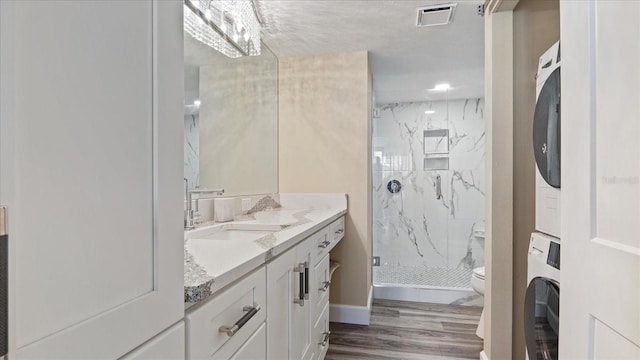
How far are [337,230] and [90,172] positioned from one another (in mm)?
2010

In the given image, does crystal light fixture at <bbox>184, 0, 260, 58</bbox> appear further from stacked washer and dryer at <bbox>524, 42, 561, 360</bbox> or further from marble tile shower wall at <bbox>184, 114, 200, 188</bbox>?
stacked washer and dryer at <bbox>524, 42, 561, 360</bbox>

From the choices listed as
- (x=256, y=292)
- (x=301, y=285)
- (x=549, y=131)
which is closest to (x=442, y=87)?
(x=549, y=131)

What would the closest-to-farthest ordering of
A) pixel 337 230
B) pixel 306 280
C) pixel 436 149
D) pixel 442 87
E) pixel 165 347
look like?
pixel 165 347
pixel 306 280
pixel 337 230
pixel 442 87
pixel 436 149

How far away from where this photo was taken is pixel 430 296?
314 cm

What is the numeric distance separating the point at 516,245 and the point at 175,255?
1844mm

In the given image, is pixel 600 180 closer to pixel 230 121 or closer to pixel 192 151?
pixel 192 151

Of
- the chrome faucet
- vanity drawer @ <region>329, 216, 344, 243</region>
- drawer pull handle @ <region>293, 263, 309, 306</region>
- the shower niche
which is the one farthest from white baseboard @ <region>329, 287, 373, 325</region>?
the shower niche

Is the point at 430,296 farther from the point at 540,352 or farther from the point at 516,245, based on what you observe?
the point at 540,352

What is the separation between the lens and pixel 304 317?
1.50m

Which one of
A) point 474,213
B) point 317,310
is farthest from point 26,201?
point 474,213

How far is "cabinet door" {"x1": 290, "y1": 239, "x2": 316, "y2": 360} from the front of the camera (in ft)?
4.43

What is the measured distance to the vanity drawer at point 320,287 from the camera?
170 centimetres

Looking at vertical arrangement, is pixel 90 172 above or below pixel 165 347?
above

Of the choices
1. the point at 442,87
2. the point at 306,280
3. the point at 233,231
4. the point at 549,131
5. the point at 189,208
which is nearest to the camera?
the point at 549,131
